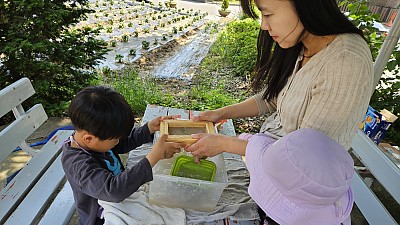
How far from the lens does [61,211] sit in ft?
5.03

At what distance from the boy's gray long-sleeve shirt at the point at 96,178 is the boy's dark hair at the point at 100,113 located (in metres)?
0.12

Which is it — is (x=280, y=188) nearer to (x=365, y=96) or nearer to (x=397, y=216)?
(x=365, y=96)

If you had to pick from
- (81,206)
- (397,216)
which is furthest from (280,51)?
(397,216)

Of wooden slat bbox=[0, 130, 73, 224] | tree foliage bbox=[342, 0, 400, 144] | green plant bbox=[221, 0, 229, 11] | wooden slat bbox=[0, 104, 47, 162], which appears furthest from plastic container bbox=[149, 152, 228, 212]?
green plant bbox=[221, 0, 229, 11]

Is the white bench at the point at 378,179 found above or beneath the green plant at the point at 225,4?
above

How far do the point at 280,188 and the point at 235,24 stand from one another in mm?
6720

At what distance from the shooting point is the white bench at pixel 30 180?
4.91ft

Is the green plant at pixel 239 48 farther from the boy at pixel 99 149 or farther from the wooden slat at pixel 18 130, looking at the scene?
the boy at pixel 99 149

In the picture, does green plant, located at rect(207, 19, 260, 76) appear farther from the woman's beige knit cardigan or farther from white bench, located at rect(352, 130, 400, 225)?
the woman's beige knit cardigan

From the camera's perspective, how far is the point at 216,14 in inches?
466

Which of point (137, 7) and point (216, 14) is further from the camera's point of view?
point (216, 14)

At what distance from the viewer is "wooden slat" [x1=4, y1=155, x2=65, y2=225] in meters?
1.46

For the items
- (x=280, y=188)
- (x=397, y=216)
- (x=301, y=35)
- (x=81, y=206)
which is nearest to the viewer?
(x=280, y=188)

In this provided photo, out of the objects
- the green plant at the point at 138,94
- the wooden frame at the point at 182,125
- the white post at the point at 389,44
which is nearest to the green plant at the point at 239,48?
the green plant at the point at 138,94
